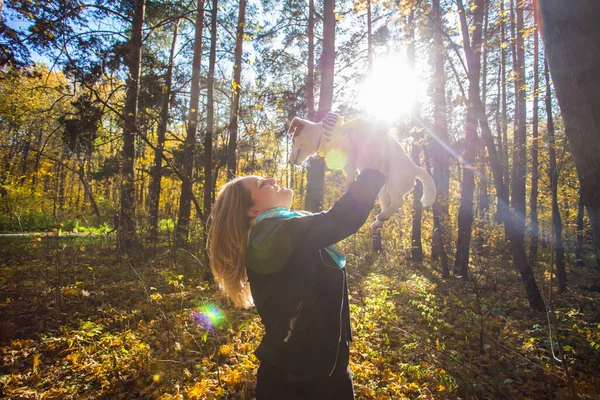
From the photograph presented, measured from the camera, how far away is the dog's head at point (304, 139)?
159 centimetres

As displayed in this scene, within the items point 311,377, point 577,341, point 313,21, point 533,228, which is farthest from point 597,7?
point 533,228

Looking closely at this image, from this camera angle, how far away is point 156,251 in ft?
27.4

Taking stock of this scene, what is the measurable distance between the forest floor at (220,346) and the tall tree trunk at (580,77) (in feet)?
4.76

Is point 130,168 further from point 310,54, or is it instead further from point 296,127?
point 296,127

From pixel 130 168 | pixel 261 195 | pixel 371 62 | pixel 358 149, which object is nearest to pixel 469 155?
pixel 371 62

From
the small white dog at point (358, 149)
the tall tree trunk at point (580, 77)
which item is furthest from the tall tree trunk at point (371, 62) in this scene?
the small white dog at point (358, 149)

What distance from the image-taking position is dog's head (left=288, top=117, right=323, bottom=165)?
5.21 feet

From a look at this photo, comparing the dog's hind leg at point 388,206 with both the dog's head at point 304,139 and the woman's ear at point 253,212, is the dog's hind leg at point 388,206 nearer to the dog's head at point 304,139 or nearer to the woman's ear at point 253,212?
the dog's head at point 304,139

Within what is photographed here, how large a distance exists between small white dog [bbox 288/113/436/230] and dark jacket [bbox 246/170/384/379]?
19cm

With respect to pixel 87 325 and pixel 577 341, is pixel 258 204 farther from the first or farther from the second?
pixel 577 341

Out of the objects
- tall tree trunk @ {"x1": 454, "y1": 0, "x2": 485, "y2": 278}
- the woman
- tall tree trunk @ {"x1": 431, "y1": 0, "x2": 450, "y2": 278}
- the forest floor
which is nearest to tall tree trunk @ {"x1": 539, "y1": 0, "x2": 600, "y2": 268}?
the woman

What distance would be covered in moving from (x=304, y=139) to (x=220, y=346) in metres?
3.54

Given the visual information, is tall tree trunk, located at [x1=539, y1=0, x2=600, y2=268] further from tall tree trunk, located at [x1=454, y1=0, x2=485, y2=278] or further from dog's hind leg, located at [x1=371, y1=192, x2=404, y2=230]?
tall tree trunk, located at [x1=454, y1=0, x2=485, y2=278]

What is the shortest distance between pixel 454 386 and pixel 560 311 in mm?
4276
